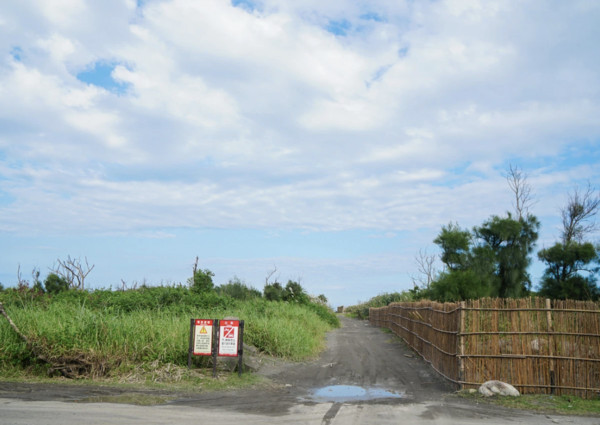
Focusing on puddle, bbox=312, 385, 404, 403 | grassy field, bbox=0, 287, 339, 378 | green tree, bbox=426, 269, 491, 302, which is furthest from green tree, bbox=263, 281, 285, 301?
puddle, bbox=312, 385, 404, 403

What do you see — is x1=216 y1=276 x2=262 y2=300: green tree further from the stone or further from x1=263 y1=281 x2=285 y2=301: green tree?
the stone

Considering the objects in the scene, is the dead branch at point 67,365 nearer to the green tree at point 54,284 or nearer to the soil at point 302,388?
the soil at point 302,388

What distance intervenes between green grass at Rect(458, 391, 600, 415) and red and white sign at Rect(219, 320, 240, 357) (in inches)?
202

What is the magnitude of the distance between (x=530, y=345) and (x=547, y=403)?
125 centimetres

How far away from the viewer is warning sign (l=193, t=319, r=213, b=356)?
465 inches

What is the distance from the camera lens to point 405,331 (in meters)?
22.1

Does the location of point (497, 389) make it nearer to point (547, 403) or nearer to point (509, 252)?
point (547, 403)

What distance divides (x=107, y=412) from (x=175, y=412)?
1.03m

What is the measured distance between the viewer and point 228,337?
1206 cm

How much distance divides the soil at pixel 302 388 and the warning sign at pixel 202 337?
63.6 inches

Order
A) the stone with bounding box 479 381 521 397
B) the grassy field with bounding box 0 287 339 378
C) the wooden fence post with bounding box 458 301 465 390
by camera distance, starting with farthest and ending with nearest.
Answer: the grassy field with bounding box 0 287 339 378 → the wooden fence post with bounding box 458 301 465 390 → the stone with bounding box 479 381 521 397

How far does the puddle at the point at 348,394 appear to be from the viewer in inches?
389

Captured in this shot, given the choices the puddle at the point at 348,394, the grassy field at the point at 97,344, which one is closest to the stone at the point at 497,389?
the puddle at the point at 348,394

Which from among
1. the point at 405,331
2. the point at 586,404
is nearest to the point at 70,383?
the point at 586,404
